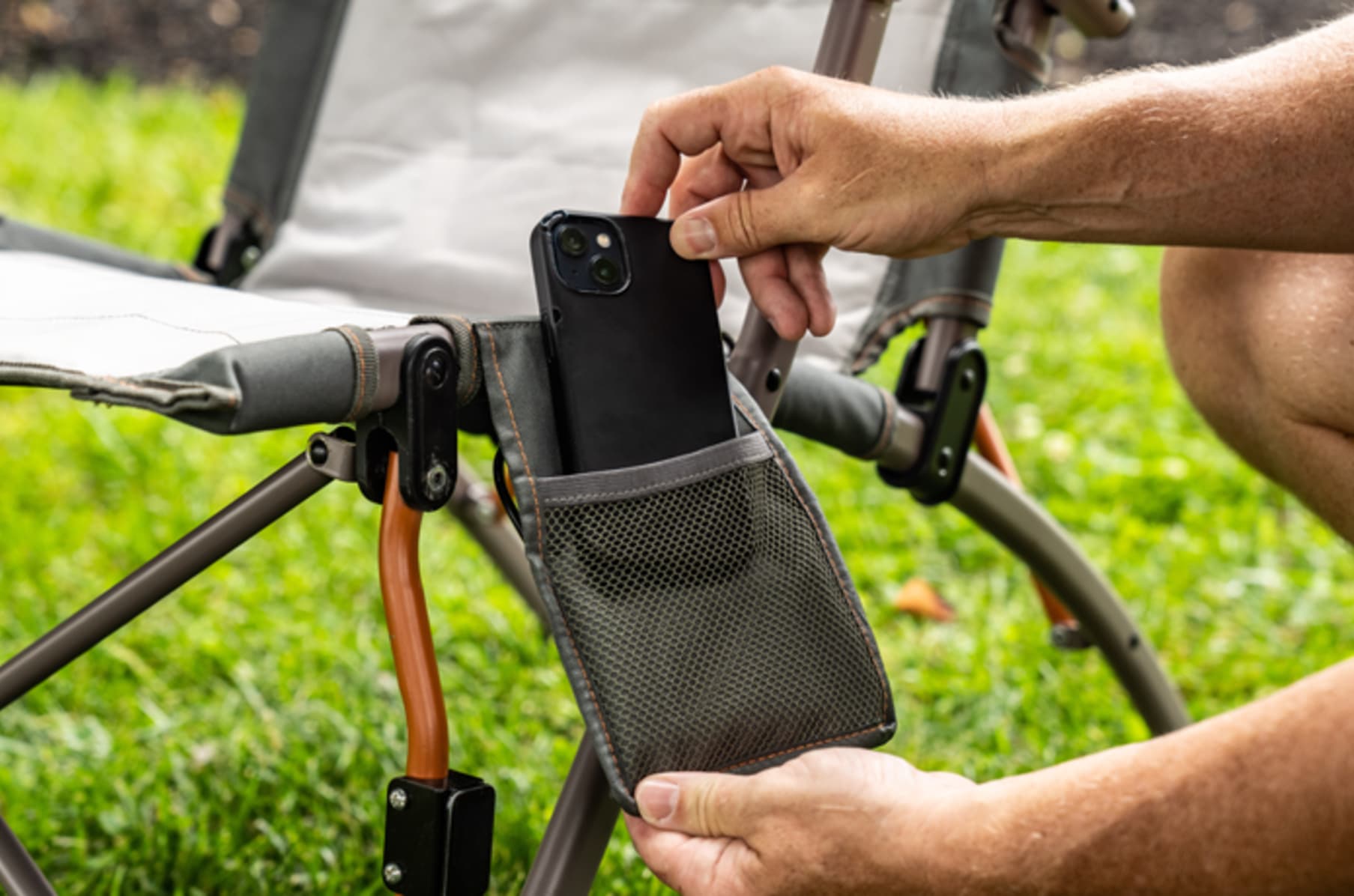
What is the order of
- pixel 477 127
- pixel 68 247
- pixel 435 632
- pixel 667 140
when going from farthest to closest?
pixel 435 632, pixel 477 127, pixel 68 247, pixel 667 140

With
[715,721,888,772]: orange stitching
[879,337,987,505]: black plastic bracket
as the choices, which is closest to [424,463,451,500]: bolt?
[715,721,888,772]: orange stitching

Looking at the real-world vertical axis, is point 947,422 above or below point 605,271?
below

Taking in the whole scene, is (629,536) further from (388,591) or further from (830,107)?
(830,107)

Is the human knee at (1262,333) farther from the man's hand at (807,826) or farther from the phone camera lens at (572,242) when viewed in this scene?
the phone camera lens at (572,242)

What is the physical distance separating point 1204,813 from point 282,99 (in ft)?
4.78

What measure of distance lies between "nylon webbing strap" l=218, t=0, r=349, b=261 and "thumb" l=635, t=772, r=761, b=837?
1.14 meters

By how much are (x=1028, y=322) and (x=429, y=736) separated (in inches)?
106

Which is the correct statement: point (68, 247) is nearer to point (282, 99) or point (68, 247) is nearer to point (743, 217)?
point (282, 99)

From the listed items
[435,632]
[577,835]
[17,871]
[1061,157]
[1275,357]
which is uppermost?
[1061,157]

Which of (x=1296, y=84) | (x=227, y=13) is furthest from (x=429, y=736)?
(x=227, y=13)

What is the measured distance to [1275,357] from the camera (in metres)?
1.23

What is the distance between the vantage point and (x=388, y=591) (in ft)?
3.03

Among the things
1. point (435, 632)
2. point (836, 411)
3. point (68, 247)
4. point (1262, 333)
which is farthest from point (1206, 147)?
point (435, 632)

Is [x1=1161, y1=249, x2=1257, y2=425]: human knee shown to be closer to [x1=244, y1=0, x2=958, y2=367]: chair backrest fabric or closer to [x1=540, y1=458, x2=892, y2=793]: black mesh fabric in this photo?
[x1=244, y1=0, x2=958, y2=367]: chair backrest fabric
